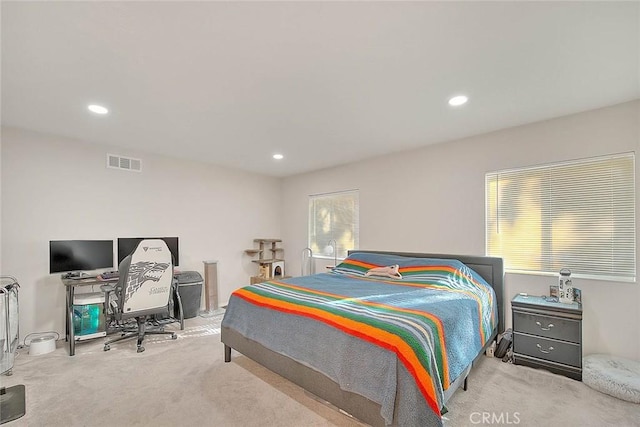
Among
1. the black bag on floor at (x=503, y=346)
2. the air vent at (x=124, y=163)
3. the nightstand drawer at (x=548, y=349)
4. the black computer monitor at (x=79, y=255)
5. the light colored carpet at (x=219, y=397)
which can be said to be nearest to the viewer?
the light colored carpet at (x=219, y=397)

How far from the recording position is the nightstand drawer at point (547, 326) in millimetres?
2566

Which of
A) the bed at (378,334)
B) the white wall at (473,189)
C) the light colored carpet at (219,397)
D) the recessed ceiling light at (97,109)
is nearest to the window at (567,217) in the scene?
the white wall at (473,189)

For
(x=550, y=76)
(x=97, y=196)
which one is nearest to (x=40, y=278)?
Result: (x=97, y=196)

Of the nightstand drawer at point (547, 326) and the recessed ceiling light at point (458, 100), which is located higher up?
the recessed ceiling light at point (458, 100)

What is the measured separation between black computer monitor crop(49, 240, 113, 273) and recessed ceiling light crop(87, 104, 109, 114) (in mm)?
1716

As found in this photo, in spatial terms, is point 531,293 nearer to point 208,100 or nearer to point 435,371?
point 435,371

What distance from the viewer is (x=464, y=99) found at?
261cm

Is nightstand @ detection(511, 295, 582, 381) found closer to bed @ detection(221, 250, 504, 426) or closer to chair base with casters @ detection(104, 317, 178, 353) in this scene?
bed @ detection(221, 250, 504, 426)

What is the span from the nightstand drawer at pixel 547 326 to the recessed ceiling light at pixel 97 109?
4534mm

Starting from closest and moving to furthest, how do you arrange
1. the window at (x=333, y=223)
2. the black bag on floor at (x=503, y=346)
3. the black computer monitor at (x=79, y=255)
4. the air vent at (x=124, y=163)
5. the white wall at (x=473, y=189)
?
the white wall at (x=473, y=189) < the black bag on floor at (x=503, y=346) < the black computer monitor at (x=79, y=255) < the air vent at (x=124, y=163) < the window at (x=333, y=223)

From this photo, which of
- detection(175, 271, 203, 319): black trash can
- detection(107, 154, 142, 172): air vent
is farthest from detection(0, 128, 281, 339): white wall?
detection(175, 271, 203, 319): black trash can

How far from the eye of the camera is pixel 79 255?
141 inches

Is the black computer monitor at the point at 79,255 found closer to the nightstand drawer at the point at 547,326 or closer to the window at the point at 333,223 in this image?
the window at the point at 333,223

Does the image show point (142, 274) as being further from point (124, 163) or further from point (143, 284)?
point (124, 163)
